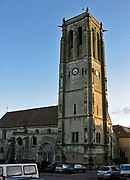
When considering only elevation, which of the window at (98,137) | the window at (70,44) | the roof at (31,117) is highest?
the window at (70,44)

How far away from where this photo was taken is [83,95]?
143 feet

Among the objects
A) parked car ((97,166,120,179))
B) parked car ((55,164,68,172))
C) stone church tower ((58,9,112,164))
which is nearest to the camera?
parked car ((97,166,120,179))

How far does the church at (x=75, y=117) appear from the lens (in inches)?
1649

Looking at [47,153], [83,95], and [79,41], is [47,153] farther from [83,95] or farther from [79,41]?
[79,41]

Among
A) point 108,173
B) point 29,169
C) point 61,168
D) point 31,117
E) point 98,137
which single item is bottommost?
point 61,168

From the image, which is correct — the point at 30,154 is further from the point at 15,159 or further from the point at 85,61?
the point at 85,61

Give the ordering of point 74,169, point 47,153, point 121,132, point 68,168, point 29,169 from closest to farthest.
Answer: point 29,169 < point 68,168 < point 74,169 < point 47,153 < point 121,132

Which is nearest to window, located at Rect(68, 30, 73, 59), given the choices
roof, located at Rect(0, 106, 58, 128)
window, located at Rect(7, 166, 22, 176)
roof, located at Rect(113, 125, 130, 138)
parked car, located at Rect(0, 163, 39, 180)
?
roof, located at Rect(0, 106, 58, 128)

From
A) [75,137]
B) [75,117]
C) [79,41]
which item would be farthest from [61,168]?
[79,41]

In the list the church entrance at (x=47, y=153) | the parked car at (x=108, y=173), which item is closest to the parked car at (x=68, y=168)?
the parked car at (x=108, y=173)

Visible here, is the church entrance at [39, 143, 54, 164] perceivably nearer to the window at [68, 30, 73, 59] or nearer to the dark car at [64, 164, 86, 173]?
the dark car at [64, 164, 86, 173]

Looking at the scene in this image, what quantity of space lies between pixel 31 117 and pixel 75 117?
1392cm

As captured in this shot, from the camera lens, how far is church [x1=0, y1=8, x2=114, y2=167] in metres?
41.9

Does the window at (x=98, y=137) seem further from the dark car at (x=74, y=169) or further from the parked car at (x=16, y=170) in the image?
the parked car at (x=16, y=170)
